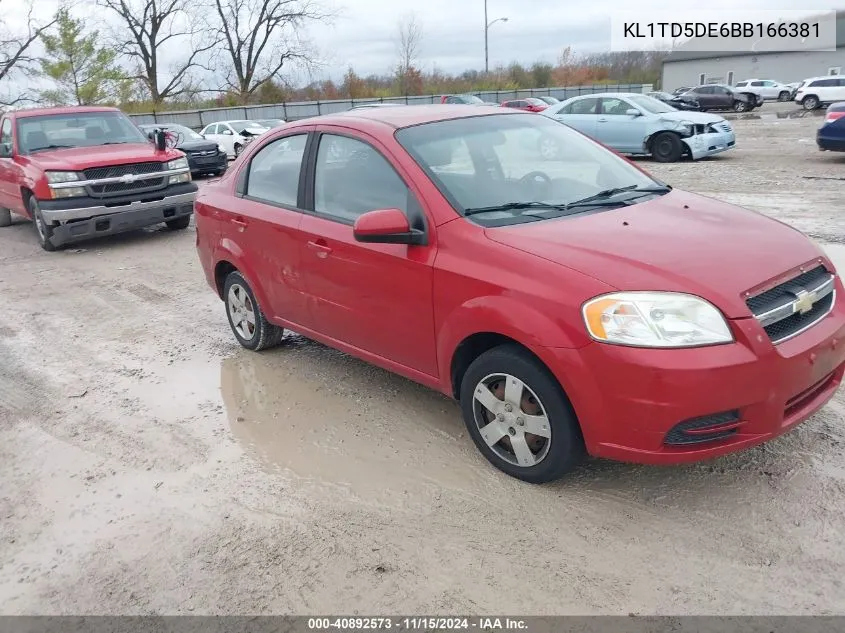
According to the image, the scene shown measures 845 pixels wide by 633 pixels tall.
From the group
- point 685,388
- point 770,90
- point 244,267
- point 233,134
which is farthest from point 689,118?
point 770,90

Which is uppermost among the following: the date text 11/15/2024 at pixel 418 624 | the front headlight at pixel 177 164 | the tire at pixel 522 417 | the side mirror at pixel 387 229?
the front headlight at pixel 177 164

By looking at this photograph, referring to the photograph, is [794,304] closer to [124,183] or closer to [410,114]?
[410,114]

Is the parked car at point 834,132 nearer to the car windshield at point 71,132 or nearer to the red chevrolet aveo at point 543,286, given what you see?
the red chevrolet aveo at point 543,286

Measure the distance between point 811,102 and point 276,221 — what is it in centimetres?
3766

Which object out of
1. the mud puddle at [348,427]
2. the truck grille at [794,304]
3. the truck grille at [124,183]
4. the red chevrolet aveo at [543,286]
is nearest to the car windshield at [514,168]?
the red chevrolet aveo at [543,286]

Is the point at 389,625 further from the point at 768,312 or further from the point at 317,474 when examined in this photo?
the point at 768,312

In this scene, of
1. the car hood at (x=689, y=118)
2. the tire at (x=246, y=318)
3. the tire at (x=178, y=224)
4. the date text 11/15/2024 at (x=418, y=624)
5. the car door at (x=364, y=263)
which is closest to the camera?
the date text 11/15/2024 at (x=418, y=624)

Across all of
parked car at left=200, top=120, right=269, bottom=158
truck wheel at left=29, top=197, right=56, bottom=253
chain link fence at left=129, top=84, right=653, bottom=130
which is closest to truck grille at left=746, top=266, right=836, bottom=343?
truck wheel at left=29, top=197, right=56, bottom=253

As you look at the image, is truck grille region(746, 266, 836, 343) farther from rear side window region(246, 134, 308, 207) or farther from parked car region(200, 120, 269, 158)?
parked car region(200, 120, 269, 158)

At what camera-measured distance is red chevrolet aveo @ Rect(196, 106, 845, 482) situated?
2.82m

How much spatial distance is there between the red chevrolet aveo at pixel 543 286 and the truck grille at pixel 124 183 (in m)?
5.40

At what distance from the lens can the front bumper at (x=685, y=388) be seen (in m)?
2.75

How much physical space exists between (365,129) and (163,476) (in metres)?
2.18

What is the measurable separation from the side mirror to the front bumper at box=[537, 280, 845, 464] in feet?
3.06
